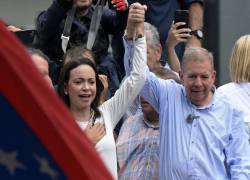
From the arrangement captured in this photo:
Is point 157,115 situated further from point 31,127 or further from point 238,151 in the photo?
point 31,127

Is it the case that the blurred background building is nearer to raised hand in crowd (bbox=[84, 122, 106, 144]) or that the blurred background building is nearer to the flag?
raised hand in crowd (bbox=[84, 122, 106, 144])

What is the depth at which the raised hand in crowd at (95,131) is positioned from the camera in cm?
462

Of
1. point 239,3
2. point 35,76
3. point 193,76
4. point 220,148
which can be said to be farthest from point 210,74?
point 35,76

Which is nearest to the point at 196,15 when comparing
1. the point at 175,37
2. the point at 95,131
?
the point at 175,37

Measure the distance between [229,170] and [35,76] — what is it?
395 centimetres

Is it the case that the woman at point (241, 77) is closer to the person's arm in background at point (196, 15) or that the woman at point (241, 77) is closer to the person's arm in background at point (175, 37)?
the person's arm in background at point (175, 37)

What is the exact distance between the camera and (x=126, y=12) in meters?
6.47

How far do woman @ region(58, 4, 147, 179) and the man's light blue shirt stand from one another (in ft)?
1.06

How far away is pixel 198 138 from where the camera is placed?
5203mm

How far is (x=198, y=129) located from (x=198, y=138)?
64 mm

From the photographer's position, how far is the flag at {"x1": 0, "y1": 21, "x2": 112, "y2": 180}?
142cm

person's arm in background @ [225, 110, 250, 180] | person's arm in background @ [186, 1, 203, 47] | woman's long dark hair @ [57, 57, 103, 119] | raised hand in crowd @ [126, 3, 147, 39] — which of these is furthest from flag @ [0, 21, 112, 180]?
person's arm in background @ [186, 1, 203, 47]

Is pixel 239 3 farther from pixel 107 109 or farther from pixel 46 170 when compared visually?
pixel 46 170

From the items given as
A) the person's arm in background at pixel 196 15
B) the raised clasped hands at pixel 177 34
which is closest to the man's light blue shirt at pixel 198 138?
the raised clasped hands at pixel 177 34
